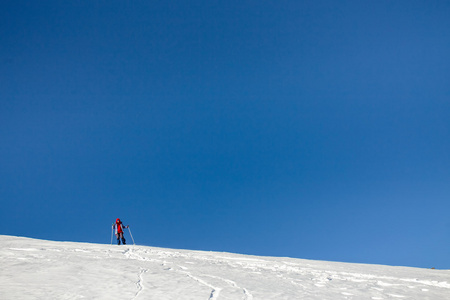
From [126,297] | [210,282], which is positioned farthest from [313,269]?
[126,297]

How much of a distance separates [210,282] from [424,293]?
757 cm

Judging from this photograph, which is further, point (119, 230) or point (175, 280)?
point (119, 230)

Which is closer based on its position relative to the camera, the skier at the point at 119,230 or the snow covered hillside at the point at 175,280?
the snow covered hillside at the point at 175,280

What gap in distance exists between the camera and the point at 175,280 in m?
12.4

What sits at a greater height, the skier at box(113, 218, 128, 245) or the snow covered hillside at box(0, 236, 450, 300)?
the skier at box(113, 218, 128, 245)

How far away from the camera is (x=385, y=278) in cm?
1520

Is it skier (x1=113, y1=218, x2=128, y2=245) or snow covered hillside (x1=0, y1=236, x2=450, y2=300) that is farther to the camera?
skier (x1=113, y1=218, x2=128, y2=245)

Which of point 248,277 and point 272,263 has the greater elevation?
point 272,263

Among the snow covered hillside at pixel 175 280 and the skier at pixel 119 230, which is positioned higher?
the skier at pixel 119 230

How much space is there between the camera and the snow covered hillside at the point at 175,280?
10430 mm

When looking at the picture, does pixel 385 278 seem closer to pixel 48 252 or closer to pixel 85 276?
pixel 85 276

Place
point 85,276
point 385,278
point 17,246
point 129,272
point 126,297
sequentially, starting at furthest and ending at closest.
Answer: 1. point 17,246
2. point 385,278
3. point 129,272
4. point 85,276
5. point 126,297

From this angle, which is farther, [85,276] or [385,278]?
[385,278]

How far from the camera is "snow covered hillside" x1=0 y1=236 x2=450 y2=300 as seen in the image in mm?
10430
